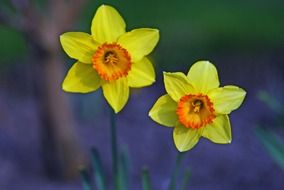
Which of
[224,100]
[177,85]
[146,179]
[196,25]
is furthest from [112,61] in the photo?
[196,25]

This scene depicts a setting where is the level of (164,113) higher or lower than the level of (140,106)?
higher

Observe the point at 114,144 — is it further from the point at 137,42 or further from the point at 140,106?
the point at 140,106

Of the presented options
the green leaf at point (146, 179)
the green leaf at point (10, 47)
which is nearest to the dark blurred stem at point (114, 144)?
the green leaf at point (146, 179)

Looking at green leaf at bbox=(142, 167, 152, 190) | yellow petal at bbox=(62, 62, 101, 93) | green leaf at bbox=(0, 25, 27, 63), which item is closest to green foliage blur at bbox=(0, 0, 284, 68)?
green leaf at bbox=(0, 25, 27, 63)

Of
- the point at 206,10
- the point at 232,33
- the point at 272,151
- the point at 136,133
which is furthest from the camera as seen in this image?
the point at 206,10

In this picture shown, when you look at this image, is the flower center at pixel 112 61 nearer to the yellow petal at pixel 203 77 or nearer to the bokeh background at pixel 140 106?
the yellow petal at pixel 203 77

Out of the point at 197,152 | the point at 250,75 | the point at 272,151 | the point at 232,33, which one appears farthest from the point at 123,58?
the point at 232,33

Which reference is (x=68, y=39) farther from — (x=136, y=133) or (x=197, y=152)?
(x=136, y=133)
